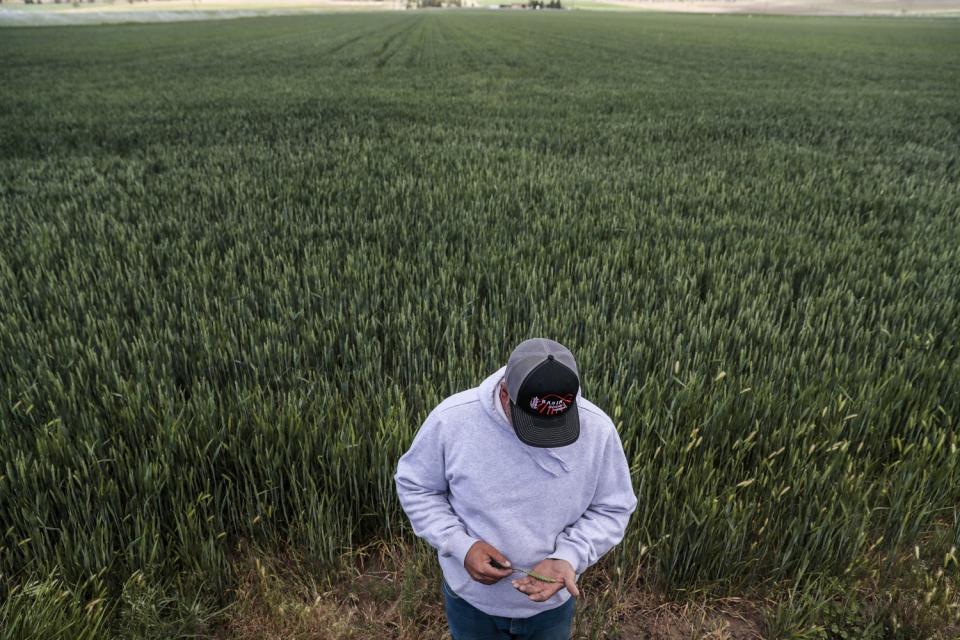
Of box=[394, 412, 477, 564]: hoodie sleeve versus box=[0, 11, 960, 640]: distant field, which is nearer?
box=[394, 412, 477, 564]: hoodie sleeve

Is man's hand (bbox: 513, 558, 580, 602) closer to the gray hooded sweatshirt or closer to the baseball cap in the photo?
the gray hooded sweatshirt

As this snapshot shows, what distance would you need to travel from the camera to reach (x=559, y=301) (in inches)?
131

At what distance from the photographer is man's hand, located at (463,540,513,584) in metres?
1.24

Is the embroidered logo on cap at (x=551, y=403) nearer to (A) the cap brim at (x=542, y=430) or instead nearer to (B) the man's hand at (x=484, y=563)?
(A) the cap brim at (x=542, y=430)

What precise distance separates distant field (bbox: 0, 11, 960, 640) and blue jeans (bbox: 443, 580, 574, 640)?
0.32 metres

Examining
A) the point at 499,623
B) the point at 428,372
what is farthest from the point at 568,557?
the point at 428,372

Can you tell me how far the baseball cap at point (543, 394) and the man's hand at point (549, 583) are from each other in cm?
28

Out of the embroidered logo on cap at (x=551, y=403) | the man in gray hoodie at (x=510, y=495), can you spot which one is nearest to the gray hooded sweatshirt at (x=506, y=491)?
the man in gray hoodie at (x=510, y=495)

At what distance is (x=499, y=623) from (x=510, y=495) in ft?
1.17

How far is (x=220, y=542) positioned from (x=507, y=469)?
1139mm

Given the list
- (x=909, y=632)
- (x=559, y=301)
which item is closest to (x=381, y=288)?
(x=559, y=301)

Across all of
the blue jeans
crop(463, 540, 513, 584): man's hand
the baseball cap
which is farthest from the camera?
the blue jeans

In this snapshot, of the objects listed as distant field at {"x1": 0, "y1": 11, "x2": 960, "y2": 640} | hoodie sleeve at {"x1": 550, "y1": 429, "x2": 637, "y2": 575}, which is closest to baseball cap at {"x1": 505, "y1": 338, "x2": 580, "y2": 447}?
hoodie sleeve at {"x1": 550, "y1": 429, "x2": 637, "y2": 575}

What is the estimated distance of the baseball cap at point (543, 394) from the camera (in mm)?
1126
